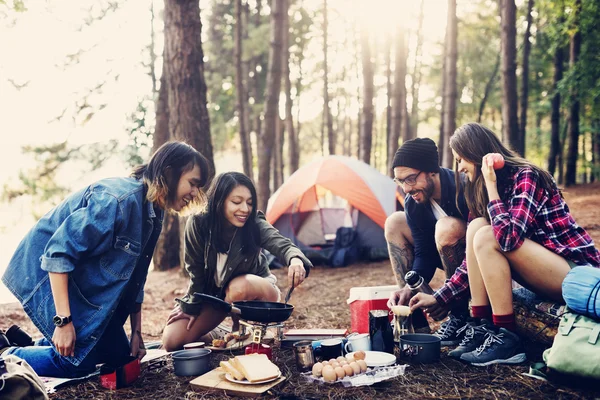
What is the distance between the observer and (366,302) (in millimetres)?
3453

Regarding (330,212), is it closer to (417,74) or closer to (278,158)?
(278,158)

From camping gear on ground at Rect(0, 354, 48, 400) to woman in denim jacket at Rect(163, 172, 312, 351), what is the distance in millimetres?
1287

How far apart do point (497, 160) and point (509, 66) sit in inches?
229

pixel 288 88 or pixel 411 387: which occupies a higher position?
pixel 288 88

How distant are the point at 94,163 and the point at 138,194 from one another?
31.8ft

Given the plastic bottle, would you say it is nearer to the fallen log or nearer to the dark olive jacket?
the fallen log

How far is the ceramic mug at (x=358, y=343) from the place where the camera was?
298cm

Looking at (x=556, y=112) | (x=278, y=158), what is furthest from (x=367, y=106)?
(x=556, y=112)

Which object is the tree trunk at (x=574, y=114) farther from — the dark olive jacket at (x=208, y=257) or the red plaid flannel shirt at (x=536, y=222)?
the dark olive jacket at (x=208, y=257)

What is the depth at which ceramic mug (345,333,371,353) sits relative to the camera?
117 inches

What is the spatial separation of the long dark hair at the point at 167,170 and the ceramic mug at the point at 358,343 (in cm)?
121

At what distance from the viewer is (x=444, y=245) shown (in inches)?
132

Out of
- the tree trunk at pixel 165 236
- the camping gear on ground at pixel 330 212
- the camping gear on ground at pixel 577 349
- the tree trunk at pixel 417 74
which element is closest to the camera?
the camping gear on ground at pixel 577 349

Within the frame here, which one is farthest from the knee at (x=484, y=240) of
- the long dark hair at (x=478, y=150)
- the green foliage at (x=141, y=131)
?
the green foliage at (x=141, y=131)
